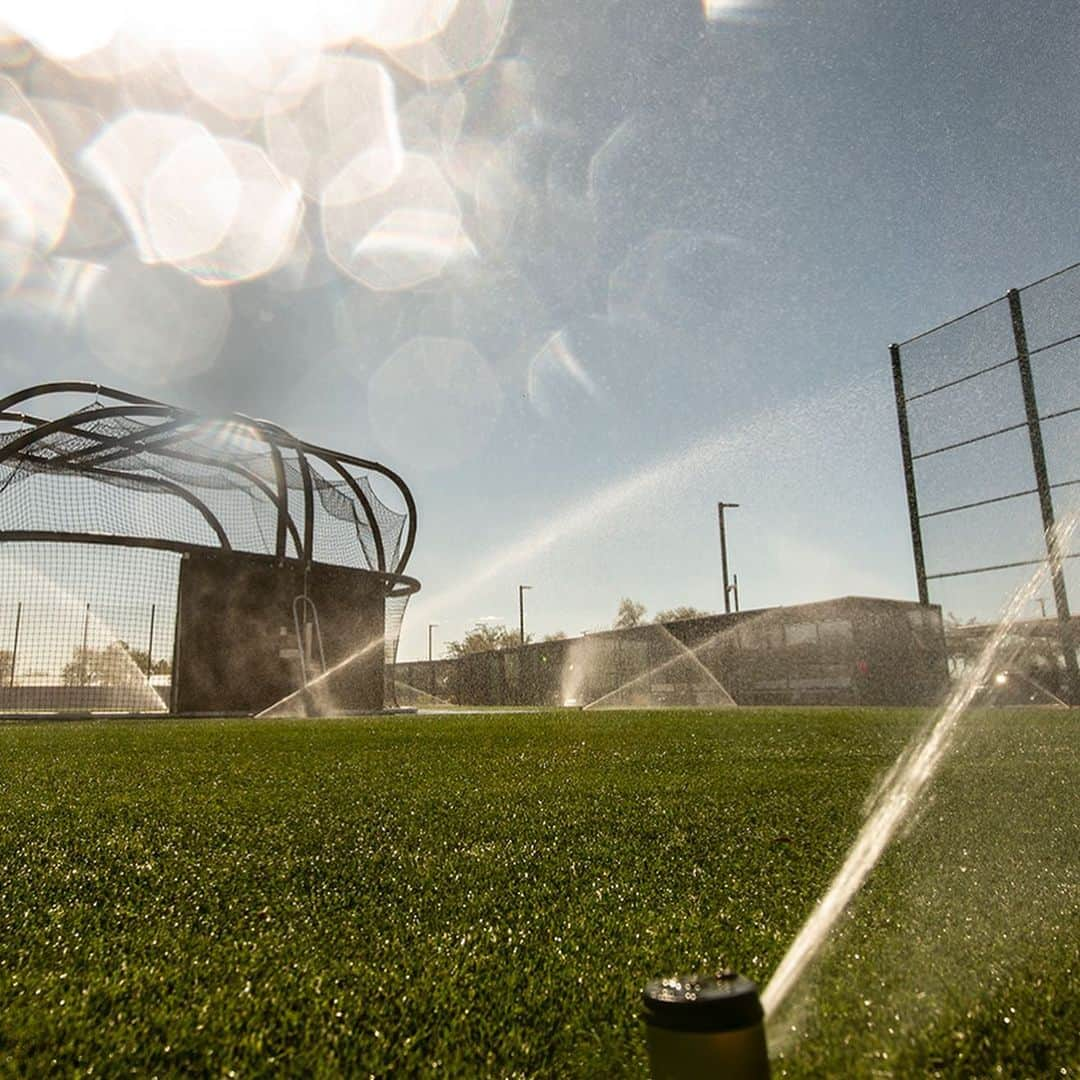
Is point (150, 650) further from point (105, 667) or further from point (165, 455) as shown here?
point (165, 455)

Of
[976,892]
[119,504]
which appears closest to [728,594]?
[119,504]

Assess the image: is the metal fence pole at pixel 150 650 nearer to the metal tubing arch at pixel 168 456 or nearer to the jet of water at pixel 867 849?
the metal tubing arch at pixel 168 456

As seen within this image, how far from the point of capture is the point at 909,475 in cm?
1385

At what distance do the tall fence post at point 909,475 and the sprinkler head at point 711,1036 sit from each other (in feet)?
46.9

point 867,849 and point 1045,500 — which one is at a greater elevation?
point 1045,500

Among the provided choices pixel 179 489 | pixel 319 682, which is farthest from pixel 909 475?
pixel 179 489

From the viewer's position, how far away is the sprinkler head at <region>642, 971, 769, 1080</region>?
21.1 inches

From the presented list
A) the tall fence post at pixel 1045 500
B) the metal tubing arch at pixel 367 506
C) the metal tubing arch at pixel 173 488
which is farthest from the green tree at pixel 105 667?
the tall fence post at pixel 1045 500

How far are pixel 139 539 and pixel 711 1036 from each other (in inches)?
501

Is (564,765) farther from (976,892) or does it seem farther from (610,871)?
(976,892)

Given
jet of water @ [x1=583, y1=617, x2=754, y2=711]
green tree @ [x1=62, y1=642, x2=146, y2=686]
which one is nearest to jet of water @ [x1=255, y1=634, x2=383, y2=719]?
green tree @ [x1=62, y1=642, x2=146, y2=686]

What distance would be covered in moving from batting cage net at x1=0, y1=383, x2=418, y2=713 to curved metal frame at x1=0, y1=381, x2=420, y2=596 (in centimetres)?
3

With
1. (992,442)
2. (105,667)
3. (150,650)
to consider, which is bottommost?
(105,667)

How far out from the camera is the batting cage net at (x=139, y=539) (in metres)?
11.2
